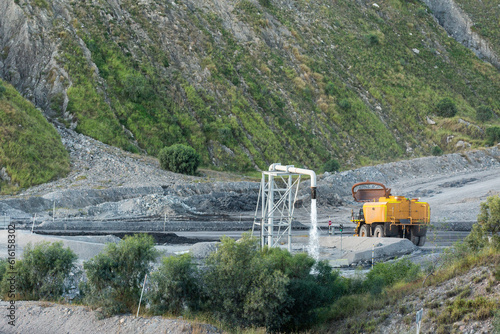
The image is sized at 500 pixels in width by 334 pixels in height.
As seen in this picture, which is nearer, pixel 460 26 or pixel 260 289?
pixel 260 289

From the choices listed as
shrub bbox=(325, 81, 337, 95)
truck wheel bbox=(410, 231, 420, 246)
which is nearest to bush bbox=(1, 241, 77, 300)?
truck wheel bbox=(410, 231, 420, 246)

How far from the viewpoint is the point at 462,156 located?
191 feet

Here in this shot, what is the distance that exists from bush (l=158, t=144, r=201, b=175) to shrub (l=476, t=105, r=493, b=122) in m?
44.3

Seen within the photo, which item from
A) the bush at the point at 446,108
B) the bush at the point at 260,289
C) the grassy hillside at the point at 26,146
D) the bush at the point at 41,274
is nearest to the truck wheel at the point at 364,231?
the bush at the point at 260,289

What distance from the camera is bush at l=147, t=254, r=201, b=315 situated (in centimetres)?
1257

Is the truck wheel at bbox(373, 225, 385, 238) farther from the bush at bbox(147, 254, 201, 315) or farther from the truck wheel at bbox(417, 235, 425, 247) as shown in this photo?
the bush at bbox(147, 254, 201, 315)

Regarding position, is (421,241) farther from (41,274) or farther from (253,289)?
(41,274)

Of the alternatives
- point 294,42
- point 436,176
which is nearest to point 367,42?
point 294,42

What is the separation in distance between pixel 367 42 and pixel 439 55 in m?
13.8

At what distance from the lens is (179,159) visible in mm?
42469

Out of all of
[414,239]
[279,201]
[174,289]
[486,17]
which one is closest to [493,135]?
[486,17]

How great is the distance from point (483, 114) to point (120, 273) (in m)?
66.4

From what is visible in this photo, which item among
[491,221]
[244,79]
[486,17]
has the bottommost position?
[491,221]

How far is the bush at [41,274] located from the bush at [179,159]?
92.8ft
